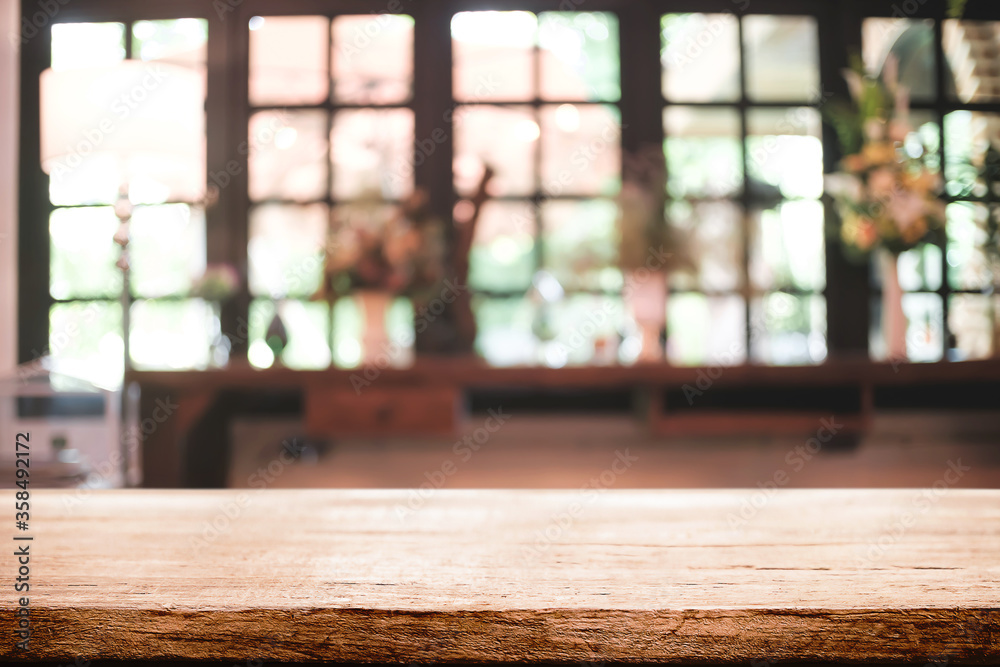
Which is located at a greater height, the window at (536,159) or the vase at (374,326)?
the window at (536,159)

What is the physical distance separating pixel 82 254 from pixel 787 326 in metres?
2.96

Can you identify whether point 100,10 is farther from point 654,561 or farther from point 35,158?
point 654,561

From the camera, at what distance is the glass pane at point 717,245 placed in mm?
2541

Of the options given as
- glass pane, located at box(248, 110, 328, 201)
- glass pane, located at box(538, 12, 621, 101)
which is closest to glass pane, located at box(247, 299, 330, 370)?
glass pane, located at box(248, 110, 328, 201)

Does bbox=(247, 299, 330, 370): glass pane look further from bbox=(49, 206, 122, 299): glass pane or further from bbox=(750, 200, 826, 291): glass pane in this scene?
bbox=(750, 200, 826, 291): glass pane

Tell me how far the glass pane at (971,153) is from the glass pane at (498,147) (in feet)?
5.45

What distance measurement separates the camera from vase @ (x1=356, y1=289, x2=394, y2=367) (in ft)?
7.11

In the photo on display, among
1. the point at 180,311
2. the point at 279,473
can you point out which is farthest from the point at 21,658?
the point at 180,311

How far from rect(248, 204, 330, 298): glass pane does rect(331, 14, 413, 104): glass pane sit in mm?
510

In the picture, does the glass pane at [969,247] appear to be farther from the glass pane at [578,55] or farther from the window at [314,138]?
the window at [314,138]

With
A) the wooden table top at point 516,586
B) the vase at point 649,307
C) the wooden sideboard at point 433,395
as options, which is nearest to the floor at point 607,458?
the wooden sideboard at point 433,395

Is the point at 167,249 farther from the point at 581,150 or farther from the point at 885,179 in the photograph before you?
the point at 885,179

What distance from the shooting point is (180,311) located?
8.51 feet

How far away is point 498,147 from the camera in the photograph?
101 inches
